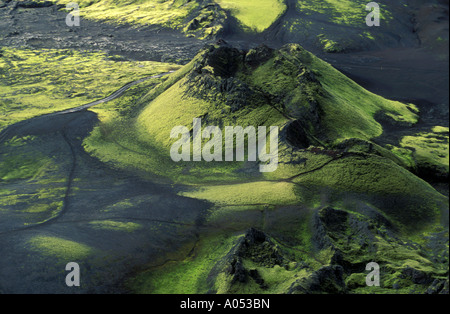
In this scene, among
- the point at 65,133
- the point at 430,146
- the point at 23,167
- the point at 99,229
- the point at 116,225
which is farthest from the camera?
the point at 65,133

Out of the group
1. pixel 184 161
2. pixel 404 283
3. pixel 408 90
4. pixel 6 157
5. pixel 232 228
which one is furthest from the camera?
pixel 408 90

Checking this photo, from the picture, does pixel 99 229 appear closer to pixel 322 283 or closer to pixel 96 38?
pixel 322 283

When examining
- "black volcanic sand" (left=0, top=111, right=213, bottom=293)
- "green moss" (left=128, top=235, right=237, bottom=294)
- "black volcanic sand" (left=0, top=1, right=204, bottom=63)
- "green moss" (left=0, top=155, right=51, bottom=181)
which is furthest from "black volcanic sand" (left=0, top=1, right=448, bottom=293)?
"black volcanic sand" (left=0, top=1, right=204, bottom=63)

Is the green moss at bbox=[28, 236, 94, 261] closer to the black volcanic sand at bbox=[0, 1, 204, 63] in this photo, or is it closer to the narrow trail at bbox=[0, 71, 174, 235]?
the narrow trail at bbox=[0, 71, 174, 235]

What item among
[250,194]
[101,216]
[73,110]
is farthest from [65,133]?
[250,194]

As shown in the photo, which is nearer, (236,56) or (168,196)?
(168,196)

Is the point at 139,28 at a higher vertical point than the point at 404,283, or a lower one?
higher

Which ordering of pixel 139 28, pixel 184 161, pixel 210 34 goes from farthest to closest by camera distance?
pixel 139 28, pixel 210 34, pixel 184 161

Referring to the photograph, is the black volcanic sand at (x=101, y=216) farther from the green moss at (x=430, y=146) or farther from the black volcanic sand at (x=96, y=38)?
the black volcanic sand at (x=96, y=38)

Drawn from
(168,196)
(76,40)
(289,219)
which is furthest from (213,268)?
(76,40)

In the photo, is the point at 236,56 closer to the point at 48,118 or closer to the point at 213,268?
the point at 48,118
